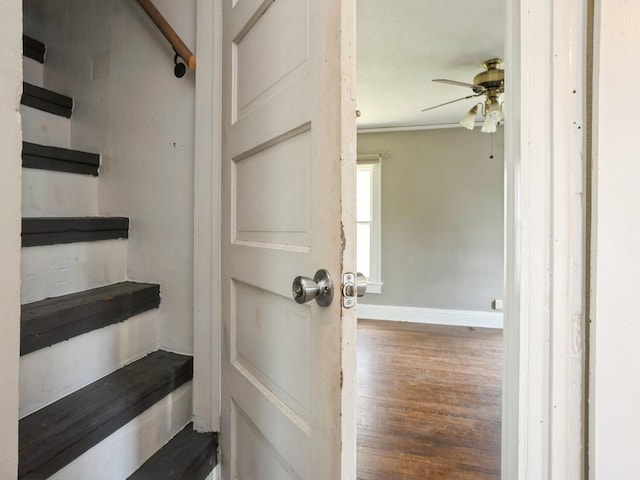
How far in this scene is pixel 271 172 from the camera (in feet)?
2.82

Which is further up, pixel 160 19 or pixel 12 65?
pixel 160 19

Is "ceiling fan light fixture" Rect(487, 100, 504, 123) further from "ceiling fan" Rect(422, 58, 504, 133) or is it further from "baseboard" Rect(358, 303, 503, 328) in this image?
"baseboard" Rect(358, 303, 503, 328)

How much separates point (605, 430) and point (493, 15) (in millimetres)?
2015

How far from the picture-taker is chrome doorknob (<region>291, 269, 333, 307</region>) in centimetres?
62

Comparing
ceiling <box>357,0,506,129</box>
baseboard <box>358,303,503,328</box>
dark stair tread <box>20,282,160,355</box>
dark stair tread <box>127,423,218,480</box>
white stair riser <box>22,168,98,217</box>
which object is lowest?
baseboard <box>358,303,503,328</box>

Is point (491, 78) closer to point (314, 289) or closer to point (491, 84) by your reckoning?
point (491, 84)

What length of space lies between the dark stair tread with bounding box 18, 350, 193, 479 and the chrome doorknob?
2.18 ft

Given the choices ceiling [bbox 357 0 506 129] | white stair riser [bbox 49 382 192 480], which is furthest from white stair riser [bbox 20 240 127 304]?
ceiling [bbox 357 0 506 129]

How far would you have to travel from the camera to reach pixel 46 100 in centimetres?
136

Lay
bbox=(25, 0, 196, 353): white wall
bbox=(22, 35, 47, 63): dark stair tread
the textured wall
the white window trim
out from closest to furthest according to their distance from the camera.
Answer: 1. bbox=(25, 0, 196, 353): white wall
2. bbox=(22, 35, 47, 63): dark stair tread
3. the textured wall
4. the white window trim

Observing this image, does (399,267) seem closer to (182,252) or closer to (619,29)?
(182,252)

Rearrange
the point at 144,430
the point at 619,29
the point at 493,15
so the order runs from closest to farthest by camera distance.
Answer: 1. the point at 619,29
2. the point at 144,430
3. the point at 493,15

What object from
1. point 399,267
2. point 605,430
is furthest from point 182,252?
point 399,267

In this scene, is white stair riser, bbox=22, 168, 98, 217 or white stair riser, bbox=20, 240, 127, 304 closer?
white stair riser, bbox=20, 240, 127, 304
